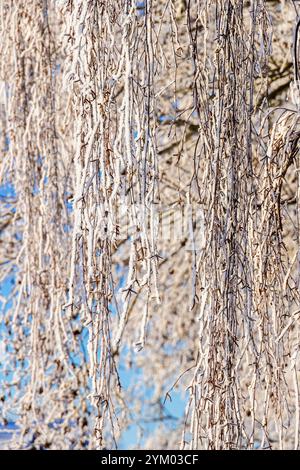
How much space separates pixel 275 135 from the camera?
2354 mm

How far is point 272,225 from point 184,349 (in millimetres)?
3215

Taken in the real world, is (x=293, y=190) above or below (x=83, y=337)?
above

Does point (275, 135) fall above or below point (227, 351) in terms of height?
above

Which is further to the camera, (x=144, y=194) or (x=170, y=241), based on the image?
(x=170, y=241)

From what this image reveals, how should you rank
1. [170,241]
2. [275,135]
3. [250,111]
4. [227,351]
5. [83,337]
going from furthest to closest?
[170,241] < [83,337] < [275,135] < [250,111] < [227,351]

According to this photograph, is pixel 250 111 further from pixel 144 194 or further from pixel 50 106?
pixel 50 106

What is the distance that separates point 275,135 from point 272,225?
0.25 metres

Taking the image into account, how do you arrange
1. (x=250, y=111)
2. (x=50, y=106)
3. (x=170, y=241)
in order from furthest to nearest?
1. (x=170, y=241)
2. (x=50, y=106)
3. (x=250, y=111)

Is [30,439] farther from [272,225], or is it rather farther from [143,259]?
[143,259]

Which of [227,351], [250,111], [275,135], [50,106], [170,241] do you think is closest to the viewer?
[227,351]

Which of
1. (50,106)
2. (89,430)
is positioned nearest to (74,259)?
(50,106)

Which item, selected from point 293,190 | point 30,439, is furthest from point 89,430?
point 293,190

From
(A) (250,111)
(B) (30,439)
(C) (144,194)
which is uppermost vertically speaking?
(A) (250,111)

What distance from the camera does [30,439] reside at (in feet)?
16.3
